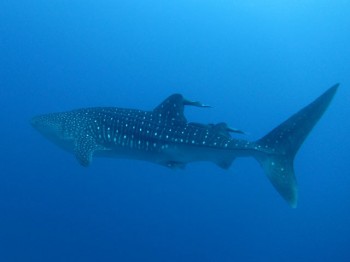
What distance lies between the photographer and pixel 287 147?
681 cm

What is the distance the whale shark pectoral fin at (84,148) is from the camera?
731 cm

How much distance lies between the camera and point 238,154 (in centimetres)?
694

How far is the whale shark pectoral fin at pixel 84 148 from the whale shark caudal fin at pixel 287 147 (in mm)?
2992

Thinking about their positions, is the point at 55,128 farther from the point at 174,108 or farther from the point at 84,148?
the point at 174,108

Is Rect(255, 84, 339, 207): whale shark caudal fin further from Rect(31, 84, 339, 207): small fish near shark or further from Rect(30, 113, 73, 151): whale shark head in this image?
Rect(30, 113, 73, 151): whale shark head

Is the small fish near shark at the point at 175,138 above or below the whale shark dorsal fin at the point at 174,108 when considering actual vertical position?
below

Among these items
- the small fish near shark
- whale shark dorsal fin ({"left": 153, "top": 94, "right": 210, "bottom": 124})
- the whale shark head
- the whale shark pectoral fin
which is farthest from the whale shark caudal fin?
the whale shark head

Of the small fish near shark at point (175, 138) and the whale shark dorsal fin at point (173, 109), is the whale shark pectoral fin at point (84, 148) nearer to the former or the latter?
the small fish near shark at point (175, 138)

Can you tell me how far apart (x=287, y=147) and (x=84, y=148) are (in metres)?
3.63

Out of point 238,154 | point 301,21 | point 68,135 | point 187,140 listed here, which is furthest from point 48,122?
point 301,21

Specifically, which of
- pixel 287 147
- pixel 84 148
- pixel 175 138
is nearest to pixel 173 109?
pixel 175 138

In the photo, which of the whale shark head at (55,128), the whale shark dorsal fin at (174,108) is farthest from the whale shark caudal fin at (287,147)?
the whale shark head at (55,128)

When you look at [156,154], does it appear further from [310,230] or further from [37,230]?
[310,230]

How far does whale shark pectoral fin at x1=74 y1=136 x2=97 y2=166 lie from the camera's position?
7.31 m
